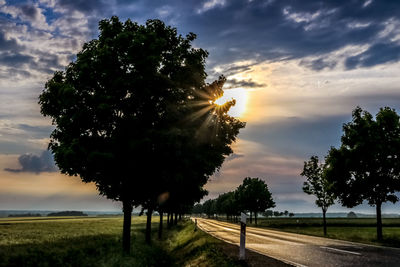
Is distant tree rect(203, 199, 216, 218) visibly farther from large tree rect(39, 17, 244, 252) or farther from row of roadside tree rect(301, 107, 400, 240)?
large tree rect(39, 17, 244, 252)

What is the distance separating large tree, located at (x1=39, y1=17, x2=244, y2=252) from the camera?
14945mm

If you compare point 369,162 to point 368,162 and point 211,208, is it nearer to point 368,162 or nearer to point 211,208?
point 368,162

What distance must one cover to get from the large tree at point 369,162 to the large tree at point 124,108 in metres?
14.7

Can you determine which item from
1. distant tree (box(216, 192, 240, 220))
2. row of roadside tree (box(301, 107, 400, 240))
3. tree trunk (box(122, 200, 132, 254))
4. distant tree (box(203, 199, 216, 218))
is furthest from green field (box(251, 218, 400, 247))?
distant tree (box(203, 199, 216, 218))

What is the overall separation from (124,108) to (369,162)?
19.8 meters

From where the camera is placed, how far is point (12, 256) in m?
13.4

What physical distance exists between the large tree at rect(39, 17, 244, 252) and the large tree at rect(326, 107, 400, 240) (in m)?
14.7

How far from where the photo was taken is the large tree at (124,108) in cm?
1495

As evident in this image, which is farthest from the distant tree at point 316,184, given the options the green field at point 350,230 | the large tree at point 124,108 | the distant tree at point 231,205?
the distant tree at point 231,205

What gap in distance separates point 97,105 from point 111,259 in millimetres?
7320

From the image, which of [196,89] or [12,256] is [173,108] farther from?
[12,256]

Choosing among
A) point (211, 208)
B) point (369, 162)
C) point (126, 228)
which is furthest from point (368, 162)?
point (211, 208)

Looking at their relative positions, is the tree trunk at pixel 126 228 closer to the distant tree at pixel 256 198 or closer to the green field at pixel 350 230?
the green field at pixel 350 230

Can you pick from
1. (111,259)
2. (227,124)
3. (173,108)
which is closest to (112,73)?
(173,108)
